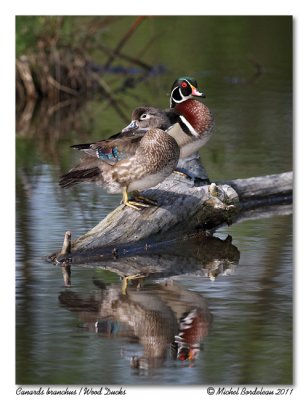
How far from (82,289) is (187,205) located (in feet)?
5.01

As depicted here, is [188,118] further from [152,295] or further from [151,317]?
[151,317]

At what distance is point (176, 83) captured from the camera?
33.4ft

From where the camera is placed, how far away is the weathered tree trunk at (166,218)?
9.04m

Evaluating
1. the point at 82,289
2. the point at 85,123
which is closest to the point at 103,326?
the point at 82,289

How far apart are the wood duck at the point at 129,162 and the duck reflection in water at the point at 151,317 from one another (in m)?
0.80

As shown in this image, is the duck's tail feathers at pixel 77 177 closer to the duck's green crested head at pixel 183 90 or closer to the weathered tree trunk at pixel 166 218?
the weathered tree trunk at pixel 166 218

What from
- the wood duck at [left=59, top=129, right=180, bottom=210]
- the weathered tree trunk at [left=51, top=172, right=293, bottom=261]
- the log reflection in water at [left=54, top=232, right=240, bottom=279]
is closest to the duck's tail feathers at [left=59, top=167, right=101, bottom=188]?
the wood duck at [left=59, top=129, right=180, bottom=210]

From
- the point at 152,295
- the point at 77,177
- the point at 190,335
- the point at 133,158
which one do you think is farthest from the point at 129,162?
the point at 190,335

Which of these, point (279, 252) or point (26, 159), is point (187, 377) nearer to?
point (279, 252)

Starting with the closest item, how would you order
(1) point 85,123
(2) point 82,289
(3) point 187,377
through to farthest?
(3) point 187,377, (2) point 82,289, (1) point 85,123

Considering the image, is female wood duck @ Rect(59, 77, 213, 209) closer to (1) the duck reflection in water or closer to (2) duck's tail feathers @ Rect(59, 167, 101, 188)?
(2) duck's tail feathers @ Rect(59, 167, 101, 188)

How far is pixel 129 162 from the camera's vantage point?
880cm

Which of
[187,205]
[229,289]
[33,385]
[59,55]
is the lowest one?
[33,385]

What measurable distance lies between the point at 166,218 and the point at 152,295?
1.24 metres
